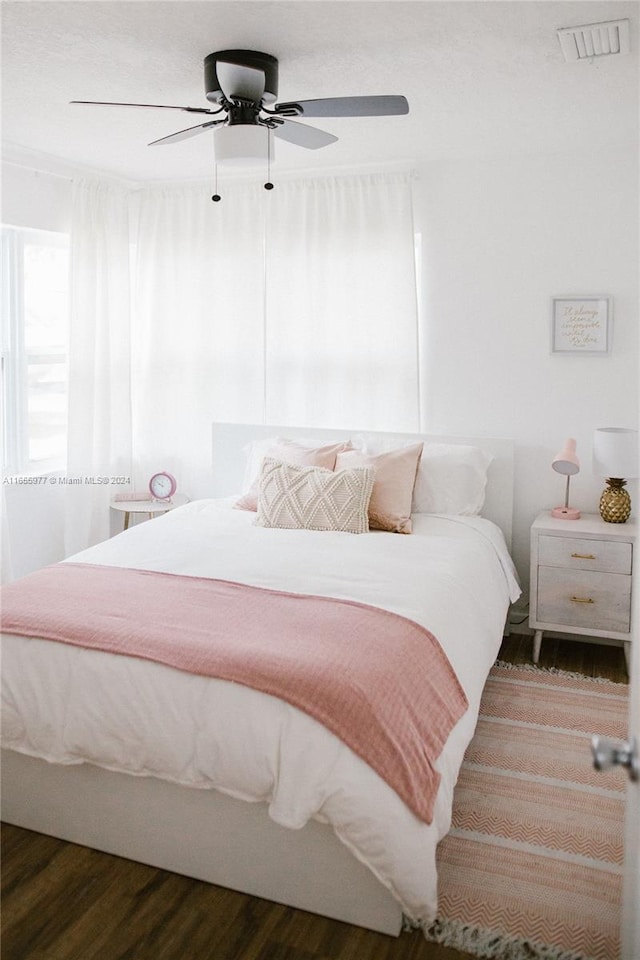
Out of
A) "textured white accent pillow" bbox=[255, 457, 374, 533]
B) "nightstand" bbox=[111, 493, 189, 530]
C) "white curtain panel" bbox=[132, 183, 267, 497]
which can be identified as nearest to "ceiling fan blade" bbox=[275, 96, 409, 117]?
"textured white accent pillow" bbox=[255, 457, 374, 533]

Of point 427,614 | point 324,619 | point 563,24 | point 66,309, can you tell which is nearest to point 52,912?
point 324,619

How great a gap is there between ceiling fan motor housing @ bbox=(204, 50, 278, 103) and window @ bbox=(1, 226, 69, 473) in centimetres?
194

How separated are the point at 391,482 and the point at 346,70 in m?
1.71

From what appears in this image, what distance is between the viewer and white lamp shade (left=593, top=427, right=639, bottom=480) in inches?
139

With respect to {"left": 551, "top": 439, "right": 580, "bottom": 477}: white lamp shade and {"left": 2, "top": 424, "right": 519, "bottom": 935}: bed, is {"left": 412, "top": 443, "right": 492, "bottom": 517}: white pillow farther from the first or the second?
{"left": 2, "top": 424, "right": 519, "bottom": 935}: bed

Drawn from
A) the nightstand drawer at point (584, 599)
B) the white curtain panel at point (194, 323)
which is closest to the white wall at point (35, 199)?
the white curtain panel at point (194, 323)

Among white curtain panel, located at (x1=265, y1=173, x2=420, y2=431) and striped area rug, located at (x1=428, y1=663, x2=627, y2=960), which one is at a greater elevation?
white curtain panel, located at (x1=265, y1=173, x2=420, y2=431)

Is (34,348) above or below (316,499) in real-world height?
above

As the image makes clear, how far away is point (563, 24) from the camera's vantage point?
7.82ft

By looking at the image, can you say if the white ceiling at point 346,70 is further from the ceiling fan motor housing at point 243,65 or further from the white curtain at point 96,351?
the white curtain at point 96,351

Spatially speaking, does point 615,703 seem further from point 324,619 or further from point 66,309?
point 66,309

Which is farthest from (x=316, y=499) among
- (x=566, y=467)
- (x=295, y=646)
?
(x=295, y=646)

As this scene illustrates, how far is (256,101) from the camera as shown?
105 inches

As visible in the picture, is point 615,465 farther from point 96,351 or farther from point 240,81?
point 96,351
